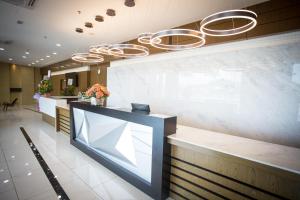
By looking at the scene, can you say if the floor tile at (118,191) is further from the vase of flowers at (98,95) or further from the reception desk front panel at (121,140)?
the vase of flowers at (98,95)

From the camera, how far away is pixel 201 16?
159 inches

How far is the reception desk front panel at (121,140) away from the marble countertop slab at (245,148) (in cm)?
53

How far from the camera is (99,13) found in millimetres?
4051

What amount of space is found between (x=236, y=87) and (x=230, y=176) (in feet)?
7.92

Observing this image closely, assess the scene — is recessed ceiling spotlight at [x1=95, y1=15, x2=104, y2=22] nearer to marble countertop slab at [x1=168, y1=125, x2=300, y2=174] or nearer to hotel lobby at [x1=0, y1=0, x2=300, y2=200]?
hotel lobby at [x1=0, y1=0, x2=300, y2=200]

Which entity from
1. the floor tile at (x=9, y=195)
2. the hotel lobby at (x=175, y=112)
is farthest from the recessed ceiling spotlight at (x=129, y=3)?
the floor tile at (x=9, y=195)

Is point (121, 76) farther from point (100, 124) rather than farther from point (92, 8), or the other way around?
point (100, 124)

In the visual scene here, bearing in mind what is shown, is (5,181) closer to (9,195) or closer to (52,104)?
(9,195)

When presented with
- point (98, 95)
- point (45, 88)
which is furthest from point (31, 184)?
point (45, 88)

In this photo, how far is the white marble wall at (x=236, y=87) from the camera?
10.3ft

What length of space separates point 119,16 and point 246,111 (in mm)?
3670

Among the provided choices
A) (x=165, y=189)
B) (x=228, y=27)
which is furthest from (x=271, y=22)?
(x=165, y=189)

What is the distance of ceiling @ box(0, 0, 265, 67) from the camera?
356cm

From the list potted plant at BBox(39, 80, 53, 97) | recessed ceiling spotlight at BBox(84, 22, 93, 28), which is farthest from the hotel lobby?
potted plant at BBox(39, 80, 53, 97)
